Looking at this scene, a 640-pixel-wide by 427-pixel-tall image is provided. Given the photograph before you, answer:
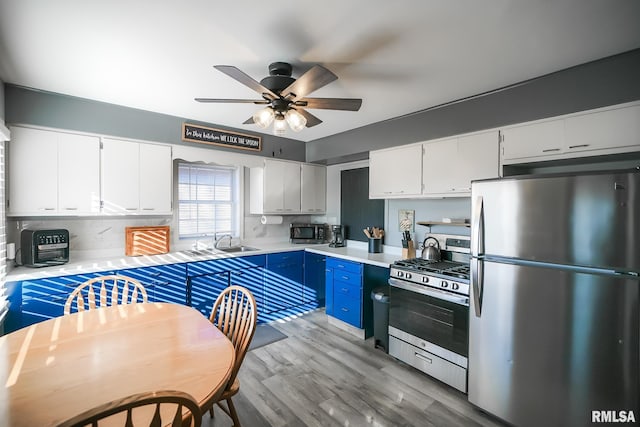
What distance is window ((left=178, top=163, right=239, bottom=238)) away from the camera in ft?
12.0

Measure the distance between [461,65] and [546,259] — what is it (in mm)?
1428

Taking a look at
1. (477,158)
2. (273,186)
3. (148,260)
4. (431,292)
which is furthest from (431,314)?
(148,260)

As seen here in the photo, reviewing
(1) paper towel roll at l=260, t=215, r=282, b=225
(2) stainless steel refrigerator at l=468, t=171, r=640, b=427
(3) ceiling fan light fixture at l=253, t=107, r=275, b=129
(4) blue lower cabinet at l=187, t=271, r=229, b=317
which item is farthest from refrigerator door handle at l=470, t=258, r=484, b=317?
(1) paper towel roll at l=260, t=215, r=282, b=225

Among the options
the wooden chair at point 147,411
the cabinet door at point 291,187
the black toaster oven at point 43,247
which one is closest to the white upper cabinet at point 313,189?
the cabinet door at point 291,187

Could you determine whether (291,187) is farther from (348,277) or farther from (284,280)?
(348,277)

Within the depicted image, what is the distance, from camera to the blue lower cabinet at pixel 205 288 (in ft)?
10.1

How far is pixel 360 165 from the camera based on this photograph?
4.23 meters

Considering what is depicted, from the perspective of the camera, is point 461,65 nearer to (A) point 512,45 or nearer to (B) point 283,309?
(A) point 512,45

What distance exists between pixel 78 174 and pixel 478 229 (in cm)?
351

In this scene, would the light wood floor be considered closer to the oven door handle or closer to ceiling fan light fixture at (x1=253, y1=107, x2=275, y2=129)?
the oven door handle

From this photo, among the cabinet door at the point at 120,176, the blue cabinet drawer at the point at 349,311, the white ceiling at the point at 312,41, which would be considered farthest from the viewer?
the blue cabinet drawer at the point at 349,311

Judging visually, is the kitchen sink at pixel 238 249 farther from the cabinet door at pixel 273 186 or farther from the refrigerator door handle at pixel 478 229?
the refrigerator door handle at pixel 478 229

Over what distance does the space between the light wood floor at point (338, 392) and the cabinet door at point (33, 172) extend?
2.33 m

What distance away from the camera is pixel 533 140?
229 cm
